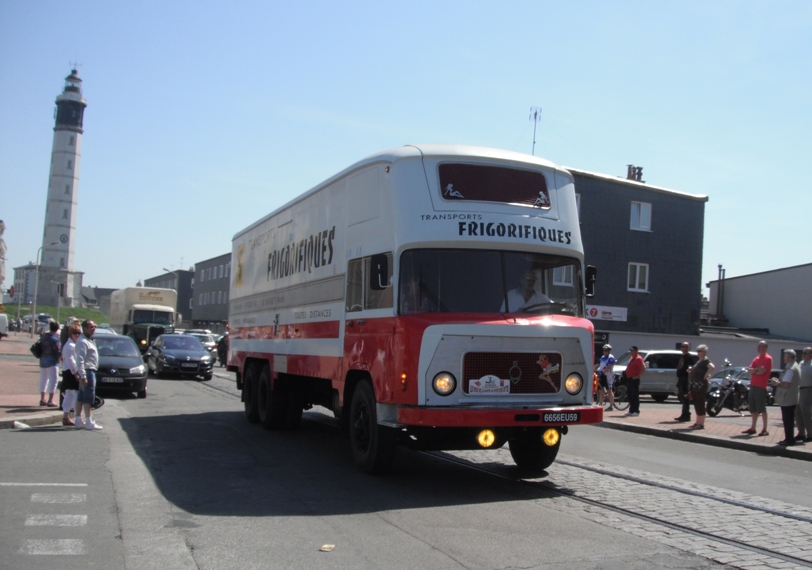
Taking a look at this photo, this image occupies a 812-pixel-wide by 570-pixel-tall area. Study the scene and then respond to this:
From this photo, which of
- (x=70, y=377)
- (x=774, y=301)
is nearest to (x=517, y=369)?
(x=70, y=377)

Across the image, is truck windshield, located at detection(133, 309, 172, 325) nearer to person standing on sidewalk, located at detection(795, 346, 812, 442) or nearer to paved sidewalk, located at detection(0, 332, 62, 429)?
paved sidewalk, located at detection(0, 332, 62, 429)

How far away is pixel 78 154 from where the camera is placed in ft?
415

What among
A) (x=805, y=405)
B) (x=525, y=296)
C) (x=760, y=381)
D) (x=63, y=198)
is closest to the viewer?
(x=525, y=296)

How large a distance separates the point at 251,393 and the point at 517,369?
25.8 feet

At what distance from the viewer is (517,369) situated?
341 inches

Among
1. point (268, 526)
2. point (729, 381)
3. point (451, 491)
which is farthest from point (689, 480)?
point (729, 381)

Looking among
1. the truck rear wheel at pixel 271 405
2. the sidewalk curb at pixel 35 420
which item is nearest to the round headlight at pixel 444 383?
the truck rear wheel at pixel 271 405

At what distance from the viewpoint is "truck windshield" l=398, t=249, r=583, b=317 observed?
873 cm

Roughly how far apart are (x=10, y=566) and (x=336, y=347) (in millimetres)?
5307

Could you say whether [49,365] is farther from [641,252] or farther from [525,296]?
[641,252]

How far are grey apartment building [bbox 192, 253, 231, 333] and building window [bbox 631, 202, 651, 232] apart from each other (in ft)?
185

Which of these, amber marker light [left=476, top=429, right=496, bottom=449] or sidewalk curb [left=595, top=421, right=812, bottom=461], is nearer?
amber marker light [left=476, top=429, right=496, bottom=449]

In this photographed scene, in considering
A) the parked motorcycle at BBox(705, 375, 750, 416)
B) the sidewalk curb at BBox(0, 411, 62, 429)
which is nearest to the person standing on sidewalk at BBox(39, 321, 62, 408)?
the sidewalk curb at BBox(0, 411, 62, 429)

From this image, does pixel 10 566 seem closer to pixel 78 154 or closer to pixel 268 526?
A: pixel 268 526
